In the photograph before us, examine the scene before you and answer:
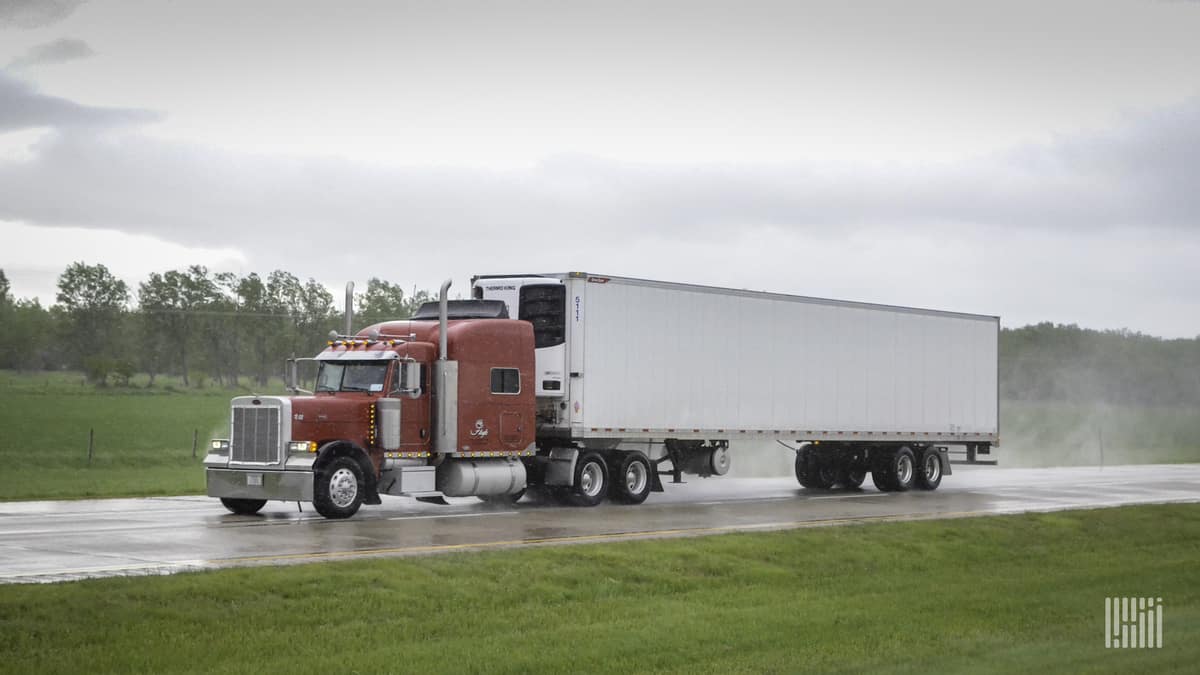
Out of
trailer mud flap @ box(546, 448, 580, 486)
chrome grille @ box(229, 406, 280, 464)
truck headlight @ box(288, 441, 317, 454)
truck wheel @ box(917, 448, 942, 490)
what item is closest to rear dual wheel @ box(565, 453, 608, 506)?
trailer mud flap @ box(546, 448, 580, 486)

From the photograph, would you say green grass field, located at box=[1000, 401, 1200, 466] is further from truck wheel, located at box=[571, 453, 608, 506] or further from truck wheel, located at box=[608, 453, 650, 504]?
truck wheel, located at box=[571, 453, 608, 506]

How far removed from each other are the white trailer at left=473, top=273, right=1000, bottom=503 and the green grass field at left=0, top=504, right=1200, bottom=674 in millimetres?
8702

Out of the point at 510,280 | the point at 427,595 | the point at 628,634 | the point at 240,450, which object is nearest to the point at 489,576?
the point at 427,595

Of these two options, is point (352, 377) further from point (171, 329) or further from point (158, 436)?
point (171, 329)

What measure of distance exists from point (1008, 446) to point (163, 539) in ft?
171

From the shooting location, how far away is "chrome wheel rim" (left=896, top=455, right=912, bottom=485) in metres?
33.9

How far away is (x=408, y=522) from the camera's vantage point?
2233 centimetres

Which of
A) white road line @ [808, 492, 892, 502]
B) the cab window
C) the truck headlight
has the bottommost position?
white road line @ [808, 492, 892, 502]

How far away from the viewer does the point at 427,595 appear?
13.8m

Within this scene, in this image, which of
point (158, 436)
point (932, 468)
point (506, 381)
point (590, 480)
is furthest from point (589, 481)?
point (158, 436)

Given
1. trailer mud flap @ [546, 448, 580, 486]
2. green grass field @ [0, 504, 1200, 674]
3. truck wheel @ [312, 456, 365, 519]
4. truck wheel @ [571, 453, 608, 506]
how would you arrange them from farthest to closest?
1. truck wheel @ [571, 453, 608, 506]
2. trailer mud flap @ [546, 448, 580, 486]
3. truck wheel @ [312, 456, 365, 519]
4. green grass field @ [0, 504, 1200, 674]

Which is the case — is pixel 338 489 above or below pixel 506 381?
below

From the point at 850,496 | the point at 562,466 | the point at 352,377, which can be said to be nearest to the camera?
the point at 352,377

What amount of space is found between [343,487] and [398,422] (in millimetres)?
1647
